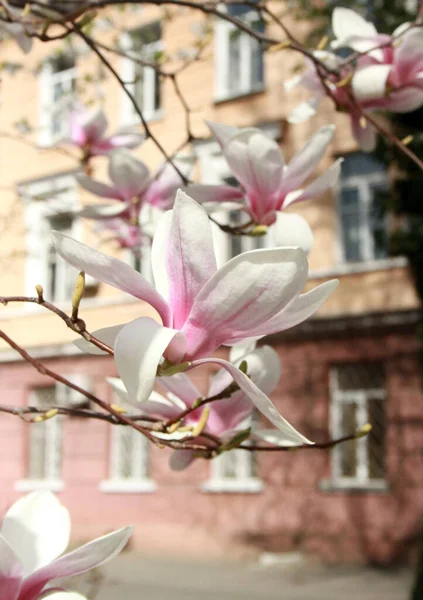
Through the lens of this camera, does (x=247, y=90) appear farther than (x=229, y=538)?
Yes

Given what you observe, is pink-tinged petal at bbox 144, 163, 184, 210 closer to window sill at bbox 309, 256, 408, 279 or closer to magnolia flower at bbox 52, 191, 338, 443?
magnolia flower at bbox 52, 191, 338, 443

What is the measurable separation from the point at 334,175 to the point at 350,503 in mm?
8274

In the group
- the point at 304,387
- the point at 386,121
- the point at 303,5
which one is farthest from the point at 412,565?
the point at 303,5

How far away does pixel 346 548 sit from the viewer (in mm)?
8852

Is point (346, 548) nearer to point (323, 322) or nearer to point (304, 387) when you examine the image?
point (304, 387)

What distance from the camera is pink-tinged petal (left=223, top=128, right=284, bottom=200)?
3.24 feet

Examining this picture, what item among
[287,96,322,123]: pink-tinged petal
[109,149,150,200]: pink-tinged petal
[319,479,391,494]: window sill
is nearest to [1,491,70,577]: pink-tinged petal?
[287,96,322,123]: pink-tinged petal

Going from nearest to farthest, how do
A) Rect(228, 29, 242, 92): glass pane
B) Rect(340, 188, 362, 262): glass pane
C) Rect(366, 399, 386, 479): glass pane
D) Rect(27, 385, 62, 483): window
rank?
Rect(366, 399, 386, 479): glass pane → Rect(340, 188, 362, 262): glass pane → Rect(228, 29, 242, 92): glass pane → Rect(27, 385, 62, 483): window

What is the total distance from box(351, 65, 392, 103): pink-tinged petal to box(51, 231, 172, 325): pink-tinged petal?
2.04 feet

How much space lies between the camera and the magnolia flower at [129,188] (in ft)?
4.62

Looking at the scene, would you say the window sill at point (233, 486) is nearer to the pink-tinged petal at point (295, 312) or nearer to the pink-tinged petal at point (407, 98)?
the pink-tinged petal at point (407, 98)

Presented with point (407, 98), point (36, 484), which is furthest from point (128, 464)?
point (407, 98)

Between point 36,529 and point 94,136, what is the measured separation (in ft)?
4.28

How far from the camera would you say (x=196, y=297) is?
636 mm
